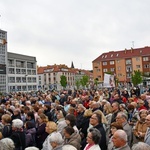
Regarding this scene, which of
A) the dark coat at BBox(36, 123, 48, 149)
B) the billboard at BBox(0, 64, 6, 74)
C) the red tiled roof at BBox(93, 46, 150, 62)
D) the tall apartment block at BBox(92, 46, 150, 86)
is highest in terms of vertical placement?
the red tiled roof at BBox(93, 46, 150, 62)

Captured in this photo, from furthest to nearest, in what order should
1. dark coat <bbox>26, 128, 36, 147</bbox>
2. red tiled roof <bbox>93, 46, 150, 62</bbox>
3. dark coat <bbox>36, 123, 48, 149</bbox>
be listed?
1. red tiled roof <bbox>93, 46, 150, 62</bbox>
2. dark coat <bbox>36, 123, 48, 149</bbox>
3. dark coat <bbox>26, 128, 36, 147</bbox>

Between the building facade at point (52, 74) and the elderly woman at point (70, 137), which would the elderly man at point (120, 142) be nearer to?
the elderly woman at point (70, 137)

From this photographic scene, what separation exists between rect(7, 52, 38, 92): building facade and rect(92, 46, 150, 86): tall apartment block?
22.2m

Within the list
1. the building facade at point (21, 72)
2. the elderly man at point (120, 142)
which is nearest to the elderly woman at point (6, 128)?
the elderly man at point (120, 142)

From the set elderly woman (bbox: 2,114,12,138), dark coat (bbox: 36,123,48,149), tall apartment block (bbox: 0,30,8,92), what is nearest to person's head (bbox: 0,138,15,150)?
elderly woman (bbox: 2,114,12,138)

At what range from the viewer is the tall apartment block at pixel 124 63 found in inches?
3492

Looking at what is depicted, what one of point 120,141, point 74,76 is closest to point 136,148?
point 120,141

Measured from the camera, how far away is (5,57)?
66500 millimetres

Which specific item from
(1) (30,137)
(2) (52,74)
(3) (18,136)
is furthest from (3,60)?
(2) (52,74)

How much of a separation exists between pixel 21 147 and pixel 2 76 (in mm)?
61172

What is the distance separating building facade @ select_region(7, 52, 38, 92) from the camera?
77688mm

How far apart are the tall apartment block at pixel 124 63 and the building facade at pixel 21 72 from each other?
22.2 meters

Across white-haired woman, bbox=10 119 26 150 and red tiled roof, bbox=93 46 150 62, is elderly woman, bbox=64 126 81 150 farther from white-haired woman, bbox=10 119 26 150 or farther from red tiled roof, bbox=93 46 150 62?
red tiled roof, bbox=93 46 150 62

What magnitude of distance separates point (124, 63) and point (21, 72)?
120 ft
